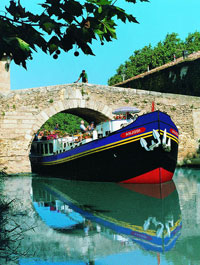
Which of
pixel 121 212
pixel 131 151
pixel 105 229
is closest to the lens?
pixel 105 229

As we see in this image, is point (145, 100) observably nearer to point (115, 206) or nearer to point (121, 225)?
point (115, 206)

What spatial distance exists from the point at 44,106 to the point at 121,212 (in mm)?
8401

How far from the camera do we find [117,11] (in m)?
2.29

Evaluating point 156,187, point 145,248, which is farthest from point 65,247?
point 156,187

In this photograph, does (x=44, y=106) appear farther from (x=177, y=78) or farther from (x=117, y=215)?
(x=117, y=215)

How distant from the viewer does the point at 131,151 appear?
852cm

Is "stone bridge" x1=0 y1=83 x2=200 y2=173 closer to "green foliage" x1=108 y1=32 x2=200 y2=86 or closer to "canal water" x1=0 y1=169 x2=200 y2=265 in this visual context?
"canal water" x1=0 y1=169 x2=200 y2=265

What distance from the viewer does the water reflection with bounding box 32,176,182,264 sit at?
148 inches

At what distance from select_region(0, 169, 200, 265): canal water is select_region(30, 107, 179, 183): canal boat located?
1075mm

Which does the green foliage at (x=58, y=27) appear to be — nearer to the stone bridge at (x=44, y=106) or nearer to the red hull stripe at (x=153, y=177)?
the red hull stripe at (x=153, y=177)

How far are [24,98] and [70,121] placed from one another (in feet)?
84.6

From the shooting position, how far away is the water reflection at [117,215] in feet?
12.3

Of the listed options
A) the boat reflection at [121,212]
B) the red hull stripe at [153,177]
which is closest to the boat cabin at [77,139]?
the red hull stripe at [153,177]

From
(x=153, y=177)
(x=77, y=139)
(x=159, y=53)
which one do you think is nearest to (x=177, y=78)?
(x=77, y=139)
